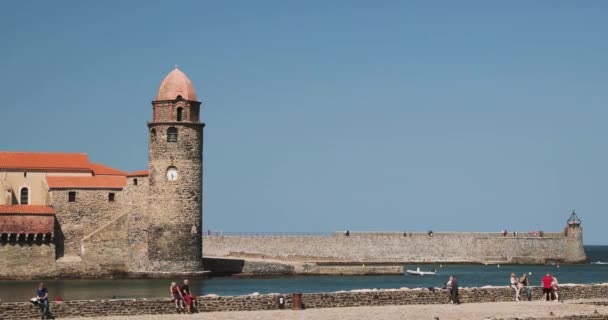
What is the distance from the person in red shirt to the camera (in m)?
40.3

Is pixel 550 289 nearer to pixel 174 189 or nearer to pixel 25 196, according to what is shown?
pixel 174 189

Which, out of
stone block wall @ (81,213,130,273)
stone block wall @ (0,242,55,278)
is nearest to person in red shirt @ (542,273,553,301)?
stone block wall @ (81,213,130,273)

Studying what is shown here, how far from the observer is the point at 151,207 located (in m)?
66.4

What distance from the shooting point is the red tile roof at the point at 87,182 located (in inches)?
2712

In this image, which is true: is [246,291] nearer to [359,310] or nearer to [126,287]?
[126,287]

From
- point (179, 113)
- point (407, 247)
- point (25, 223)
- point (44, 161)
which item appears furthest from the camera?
point (407, 247)

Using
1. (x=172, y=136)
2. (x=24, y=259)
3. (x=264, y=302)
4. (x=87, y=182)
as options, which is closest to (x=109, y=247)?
(x=87, y=182)

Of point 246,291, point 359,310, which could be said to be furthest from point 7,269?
point 359,310

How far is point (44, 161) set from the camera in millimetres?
72375

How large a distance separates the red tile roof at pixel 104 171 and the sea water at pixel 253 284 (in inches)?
382

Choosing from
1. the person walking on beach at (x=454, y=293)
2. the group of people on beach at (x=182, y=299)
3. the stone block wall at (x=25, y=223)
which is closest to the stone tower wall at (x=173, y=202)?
the stone block wall at (x=25, y=223)

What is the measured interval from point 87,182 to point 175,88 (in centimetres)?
800

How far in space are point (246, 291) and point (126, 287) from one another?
7096mm

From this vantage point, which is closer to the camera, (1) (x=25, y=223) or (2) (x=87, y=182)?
(1) (x=25, y=223)
